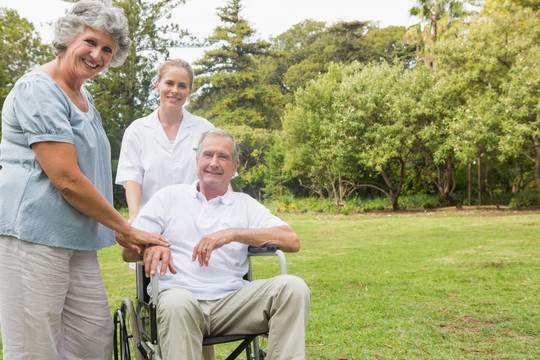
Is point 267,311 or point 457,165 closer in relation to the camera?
point 267,311

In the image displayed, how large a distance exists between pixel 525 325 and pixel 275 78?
27.6 m

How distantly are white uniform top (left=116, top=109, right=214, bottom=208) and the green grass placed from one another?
1.41 metres

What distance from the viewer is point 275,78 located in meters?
30.6

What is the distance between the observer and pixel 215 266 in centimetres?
225

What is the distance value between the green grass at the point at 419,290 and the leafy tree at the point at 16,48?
1118 centimetres

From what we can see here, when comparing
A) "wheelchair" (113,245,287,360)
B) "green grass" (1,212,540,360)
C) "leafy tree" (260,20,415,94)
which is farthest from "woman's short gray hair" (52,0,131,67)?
"leafy tree" (260,20,415,94)

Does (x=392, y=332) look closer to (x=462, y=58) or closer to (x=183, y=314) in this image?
(x=183, y=314)

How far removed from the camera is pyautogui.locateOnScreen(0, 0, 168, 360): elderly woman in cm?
173

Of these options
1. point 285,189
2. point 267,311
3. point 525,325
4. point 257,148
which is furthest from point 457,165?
point 267,311

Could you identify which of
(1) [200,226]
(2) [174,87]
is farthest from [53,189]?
(2) [174,87]

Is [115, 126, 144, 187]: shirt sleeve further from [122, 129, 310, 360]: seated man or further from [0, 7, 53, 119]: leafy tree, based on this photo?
[0, 7, 53, 119]: leafy tree

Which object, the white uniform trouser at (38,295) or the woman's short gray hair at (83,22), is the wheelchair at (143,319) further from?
the woman's short gray hair at (83,22)

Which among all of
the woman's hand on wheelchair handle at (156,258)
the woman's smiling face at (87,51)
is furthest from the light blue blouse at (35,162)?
the woman's hand on wheelchair handle at (156,258)

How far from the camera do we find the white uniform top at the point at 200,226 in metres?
2.22
